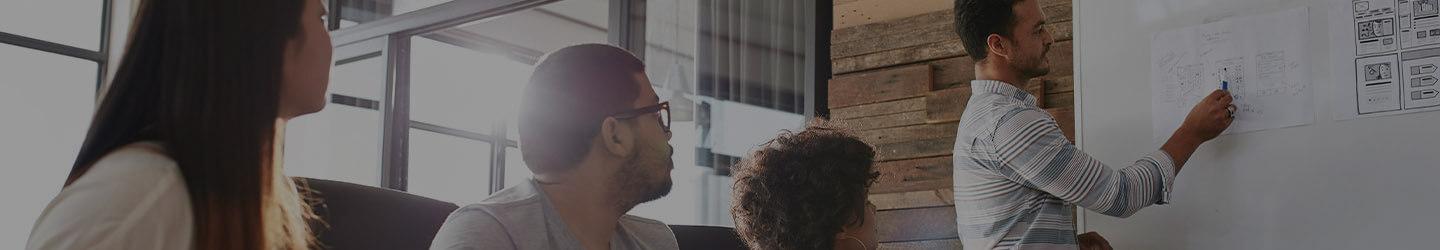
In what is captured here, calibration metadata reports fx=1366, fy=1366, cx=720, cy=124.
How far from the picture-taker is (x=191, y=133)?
3.10 ft

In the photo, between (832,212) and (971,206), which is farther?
(971,206)

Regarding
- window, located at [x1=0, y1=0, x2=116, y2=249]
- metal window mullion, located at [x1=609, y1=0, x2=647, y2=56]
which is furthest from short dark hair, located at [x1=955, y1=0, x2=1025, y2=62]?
window, located at [x1=0, y1=0, x2=116, y2=249]

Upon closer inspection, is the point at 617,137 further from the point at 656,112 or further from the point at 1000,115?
the point at 1000,115

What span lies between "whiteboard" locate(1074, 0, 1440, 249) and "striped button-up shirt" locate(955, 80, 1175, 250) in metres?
0.19

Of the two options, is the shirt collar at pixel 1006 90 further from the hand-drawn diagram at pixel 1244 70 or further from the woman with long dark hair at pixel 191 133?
the woman with long dark hair at pixel 191 133

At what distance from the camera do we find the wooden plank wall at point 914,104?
3322 millimetres

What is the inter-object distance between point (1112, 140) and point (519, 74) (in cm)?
476

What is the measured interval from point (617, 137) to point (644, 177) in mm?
69

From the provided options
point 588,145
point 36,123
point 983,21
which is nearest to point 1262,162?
point 983,21

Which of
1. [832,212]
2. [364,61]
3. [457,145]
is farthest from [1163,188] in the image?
[457,145]

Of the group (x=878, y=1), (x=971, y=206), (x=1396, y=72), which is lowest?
(x=971, y=206)

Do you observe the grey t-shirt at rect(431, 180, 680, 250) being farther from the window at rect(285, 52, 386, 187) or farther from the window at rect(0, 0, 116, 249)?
the window at rect(0, 0, 116, 249)

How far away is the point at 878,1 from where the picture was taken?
3.60m

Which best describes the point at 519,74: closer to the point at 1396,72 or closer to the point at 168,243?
the point at 1396,72
